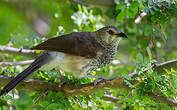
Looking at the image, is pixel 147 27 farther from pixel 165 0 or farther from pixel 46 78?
pixel 46 78

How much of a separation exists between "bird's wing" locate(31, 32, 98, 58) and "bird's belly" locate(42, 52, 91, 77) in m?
0.08

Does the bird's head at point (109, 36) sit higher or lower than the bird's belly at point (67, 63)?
higher

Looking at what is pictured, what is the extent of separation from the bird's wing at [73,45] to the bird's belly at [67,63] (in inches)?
3.0

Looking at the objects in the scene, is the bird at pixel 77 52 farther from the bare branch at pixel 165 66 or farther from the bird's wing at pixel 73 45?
the bare branch at pixel 165 66

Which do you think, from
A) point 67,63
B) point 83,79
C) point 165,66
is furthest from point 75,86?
point 165,66

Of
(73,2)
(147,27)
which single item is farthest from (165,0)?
(73,2)

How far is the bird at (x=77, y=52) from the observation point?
2.78 metres

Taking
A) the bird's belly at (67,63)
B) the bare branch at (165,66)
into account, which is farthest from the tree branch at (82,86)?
the bird's belly at (67,63)

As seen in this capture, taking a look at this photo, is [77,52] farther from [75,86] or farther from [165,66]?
[165,66]

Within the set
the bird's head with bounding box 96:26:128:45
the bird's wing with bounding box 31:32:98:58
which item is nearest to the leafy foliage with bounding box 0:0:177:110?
the bird's wing with bounding box 31:32:98:58

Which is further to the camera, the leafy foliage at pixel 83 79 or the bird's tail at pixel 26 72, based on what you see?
the bird's tail at pixel 26 72

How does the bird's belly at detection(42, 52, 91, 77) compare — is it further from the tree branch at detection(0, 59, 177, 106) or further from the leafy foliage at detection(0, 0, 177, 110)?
the tree branch at detection(0, 59, 177, 106)

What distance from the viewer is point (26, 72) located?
96.0 inches

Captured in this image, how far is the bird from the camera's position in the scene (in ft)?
9.12
